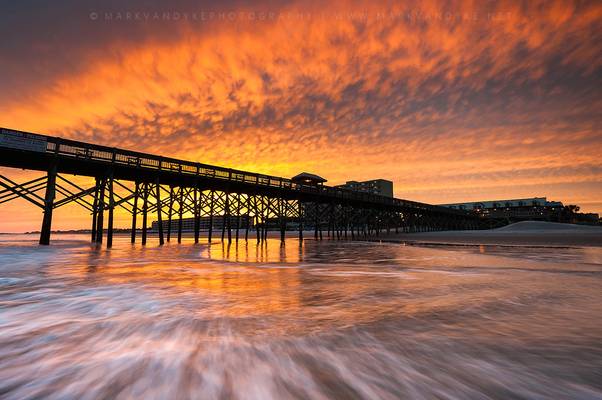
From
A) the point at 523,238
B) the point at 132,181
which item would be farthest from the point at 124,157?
the point at 523,238

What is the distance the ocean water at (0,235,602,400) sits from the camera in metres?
2.12

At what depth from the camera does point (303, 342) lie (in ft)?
9.88

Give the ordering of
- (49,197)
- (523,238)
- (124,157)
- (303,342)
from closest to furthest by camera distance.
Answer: (303,342)
(49,197)
(124,157)
(523,238)

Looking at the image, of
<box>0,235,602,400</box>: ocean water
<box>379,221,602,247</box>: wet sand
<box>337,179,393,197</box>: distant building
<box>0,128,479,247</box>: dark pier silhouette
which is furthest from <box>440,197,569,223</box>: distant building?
<box>0,235,602,400</box>: ocean water

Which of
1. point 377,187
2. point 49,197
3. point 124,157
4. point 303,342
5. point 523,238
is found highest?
point 377,187

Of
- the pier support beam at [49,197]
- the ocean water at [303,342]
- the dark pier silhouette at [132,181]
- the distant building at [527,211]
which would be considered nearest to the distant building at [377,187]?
the distant building at [527,211]

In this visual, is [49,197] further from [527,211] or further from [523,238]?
[527,211]

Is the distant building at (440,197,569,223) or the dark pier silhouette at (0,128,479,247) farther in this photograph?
the distant building at (440,197,569,223)

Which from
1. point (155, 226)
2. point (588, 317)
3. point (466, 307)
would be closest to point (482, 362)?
point (466, 307)

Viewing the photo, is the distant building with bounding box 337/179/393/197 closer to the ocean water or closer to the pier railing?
the pier railing

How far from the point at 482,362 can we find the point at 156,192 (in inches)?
956

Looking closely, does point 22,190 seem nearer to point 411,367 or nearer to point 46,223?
point 46,223

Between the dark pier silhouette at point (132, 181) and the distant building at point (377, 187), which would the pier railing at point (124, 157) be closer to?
the dark pier silhouette at point (132, 181)

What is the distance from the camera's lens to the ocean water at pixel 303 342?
6.95ft
